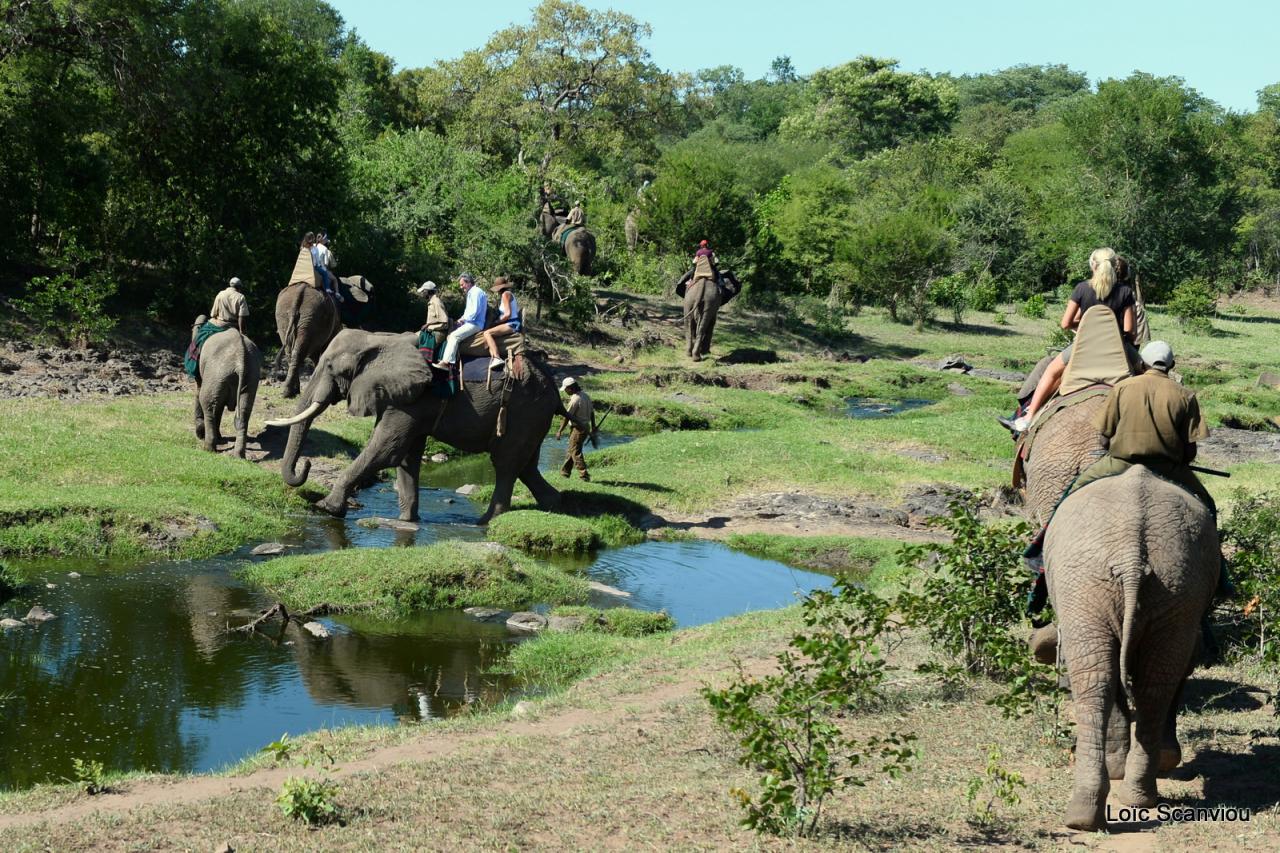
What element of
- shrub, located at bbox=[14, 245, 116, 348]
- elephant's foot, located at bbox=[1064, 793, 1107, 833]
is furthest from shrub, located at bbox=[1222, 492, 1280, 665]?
shrub, located at bbox=[14, 245, 116, 348]

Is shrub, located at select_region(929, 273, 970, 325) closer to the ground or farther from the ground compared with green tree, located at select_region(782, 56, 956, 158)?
closer to the ground

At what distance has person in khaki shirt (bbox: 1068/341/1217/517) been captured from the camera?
7.52m

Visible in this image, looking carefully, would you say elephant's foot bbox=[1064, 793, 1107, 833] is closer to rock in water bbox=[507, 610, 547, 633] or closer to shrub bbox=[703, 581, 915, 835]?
shrub bbox=[703, 581, 915, 835]

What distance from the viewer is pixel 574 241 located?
1599 inches

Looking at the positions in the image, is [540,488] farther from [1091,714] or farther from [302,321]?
[1091,714]

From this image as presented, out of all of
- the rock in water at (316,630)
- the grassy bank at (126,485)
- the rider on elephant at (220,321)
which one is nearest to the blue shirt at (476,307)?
the grassy bank at (126,485)

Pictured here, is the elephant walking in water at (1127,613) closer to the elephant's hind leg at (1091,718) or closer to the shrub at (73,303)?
the elephant's hind leg at (1091,718)

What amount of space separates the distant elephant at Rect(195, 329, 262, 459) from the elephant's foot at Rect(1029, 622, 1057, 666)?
12.5 m

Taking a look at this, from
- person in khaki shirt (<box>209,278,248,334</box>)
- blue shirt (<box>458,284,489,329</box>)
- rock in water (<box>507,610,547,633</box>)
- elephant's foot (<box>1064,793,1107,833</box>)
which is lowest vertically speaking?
rock in water (<box>507,610,547,633</box>)

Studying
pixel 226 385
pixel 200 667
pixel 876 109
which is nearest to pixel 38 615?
pixel 200 667

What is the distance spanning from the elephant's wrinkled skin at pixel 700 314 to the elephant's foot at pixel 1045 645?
2702 centimetres

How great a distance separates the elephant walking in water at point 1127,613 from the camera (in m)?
7.16

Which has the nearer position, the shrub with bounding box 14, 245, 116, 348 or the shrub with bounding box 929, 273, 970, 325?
the shrub with bounding box 14, 245, 116, 348

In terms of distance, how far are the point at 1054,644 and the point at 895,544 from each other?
7819 millimetres
